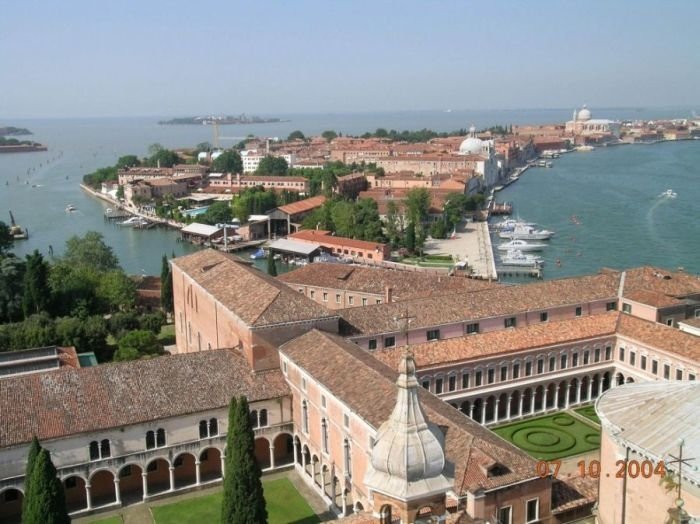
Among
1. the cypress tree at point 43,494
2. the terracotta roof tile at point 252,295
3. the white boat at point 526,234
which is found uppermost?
the terracotta roof tile at point 252,295

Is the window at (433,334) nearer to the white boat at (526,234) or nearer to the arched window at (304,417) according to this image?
the arched window at (304,417)

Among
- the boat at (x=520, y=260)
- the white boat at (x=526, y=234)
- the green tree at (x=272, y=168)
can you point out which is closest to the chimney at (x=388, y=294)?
the boat at (x=520, y=260)

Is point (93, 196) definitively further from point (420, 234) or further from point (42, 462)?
point (42, 462)

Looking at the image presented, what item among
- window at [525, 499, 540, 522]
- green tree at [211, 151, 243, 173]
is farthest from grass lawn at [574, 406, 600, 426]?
green tree at [211, 151, 243, 173]

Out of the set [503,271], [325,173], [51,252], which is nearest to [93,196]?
[325,173]

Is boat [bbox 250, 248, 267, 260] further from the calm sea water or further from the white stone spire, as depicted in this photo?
the white stone spire
